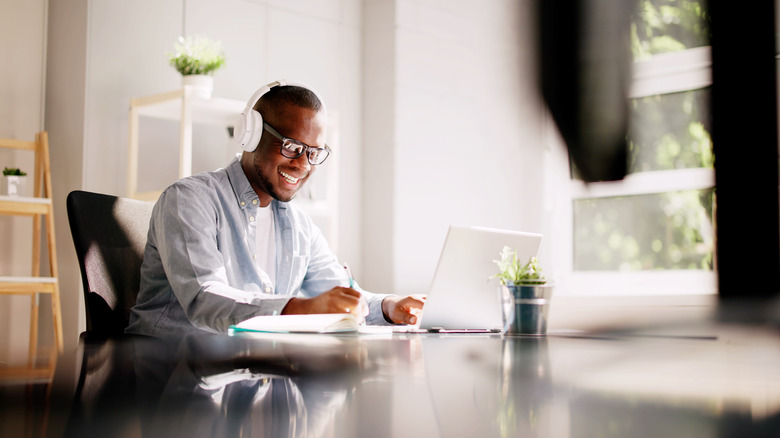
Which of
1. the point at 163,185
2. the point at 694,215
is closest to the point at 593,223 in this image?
the point at 694,215

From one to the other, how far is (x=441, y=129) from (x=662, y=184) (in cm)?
128

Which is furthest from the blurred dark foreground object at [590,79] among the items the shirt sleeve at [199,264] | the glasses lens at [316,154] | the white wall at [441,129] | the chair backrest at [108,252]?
the chair backrest at [108,252]

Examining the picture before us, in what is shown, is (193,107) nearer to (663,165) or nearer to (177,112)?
(177,112)

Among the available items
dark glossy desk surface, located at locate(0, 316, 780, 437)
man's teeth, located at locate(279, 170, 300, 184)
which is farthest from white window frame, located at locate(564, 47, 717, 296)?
dark glossy desk surface, located at locate(0, 316, 780, 437)

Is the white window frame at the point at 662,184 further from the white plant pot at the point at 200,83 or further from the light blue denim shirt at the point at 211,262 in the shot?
the light blue denim shirt at the point at 211,262

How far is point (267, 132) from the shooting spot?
6.19 ft


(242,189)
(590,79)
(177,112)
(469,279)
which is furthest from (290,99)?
(590,79)

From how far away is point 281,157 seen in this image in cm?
187

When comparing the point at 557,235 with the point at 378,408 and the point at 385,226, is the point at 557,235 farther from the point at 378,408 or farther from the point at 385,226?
the point at 378,408

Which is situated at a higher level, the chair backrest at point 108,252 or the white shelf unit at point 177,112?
the white shelf unit at point 177,112

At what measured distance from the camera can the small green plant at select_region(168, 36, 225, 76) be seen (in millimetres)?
3137

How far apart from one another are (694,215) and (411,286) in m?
1.55

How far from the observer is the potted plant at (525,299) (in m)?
1.18

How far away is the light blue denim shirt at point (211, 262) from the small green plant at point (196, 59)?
146 cm
